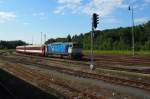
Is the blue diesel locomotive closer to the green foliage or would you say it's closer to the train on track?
the train on track

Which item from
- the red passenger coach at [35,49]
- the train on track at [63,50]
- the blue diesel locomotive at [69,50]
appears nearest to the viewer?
the blue diesel locomotive at [69,50]

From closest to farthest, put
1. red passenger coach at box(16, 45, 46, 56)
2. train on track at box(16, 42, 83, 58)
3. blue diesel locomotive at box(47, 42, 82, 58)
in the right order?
1. blue diesel locomotive at box(47, 42, 82, 58)
2. train on track at box(16, 42, 83, 58)
3. red passenger coach at box(16, 45, 46, 56)

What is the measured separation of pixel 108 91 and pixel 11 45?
17529cm

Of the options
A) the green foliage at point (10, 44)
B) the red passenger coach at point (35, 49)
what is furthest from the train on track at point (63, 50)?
the green foliage at point (10, 44)

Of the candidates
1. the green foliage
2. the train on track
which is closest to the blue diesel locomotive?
the train on track

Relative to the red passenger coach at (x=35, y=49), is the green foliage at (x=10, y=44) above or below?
above

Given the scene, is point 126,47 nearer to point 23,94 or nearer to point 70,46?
point 70,46

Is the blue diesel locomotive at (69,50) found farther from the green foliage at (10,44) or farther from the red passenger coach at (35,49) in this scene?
the green foliage at (10,44)

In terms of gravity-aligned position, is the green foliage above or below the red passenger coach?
above

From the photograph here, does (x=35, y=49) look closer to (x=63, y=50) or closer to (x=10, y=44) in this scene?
(x=63, y=50)

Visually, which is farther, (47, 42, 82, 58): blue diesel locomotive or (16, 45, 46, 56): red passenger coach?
(16, 45, 46, 56): red passenger coach

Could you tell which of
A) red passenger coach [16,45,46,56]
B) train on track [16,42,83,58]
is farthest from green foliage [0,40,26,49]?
train on track [16,42,83,58]

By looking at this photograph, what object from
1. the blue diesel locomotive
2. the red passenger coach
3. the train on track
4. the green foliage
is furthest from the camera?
the green foliage

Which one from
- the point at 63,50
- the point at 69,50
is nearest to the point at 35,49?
the point at 63,50
